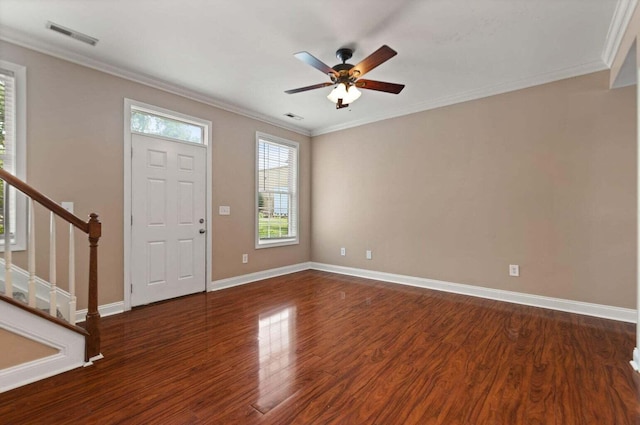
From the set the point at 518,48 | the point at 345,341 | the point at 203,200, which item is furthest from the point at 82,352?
the point at 518,48

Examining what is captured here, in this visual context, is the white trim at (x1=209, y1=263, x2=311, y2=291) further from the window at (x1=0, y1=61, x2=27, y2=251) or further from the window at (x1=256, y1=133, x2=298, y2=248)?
the window at (x1=0, y1=61, x2=27, y2=251)

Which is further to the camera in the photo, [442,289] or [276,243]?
[276,243]

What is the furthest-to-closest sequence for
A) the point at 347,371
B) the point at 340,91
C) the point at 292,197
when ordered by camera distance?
Result: the point at 292,197
the point at 340,91
the point at 347,371

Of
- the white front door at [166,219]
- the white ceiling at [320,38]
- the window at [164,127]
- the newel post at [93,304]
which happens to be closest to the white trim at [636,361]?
the white ceiling at [320,38]

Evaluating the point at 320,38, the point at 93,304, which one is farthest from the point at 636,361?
the point at 93,304

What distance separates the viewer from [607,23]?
8.25 ft

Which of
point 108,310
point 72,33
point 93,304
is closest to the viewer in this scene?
point 93,304

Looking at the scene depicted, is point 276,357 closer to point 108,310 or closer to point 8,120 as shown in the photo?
point 108,310

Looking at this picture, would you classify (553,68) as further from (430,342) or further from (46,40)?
(46,40)

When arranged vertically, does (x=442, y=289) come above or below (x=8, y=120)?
below

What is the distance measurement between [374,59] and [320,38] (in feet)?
1.99

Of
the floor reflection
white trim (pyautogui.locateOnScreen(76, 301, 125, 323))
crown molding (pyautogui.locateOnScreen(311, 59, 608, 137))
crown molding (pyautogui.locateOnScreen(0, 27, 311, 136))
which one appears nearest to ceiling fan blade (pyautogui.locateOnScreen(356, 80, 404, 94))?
crown molding (pyautogui.locateOnScreen(311, 59, 608, 137))

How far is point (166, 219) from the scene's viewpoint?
378 centimetres

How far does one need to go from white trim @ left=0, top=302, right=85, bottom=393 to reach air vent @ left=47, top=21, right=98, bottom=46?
2.28 metres
